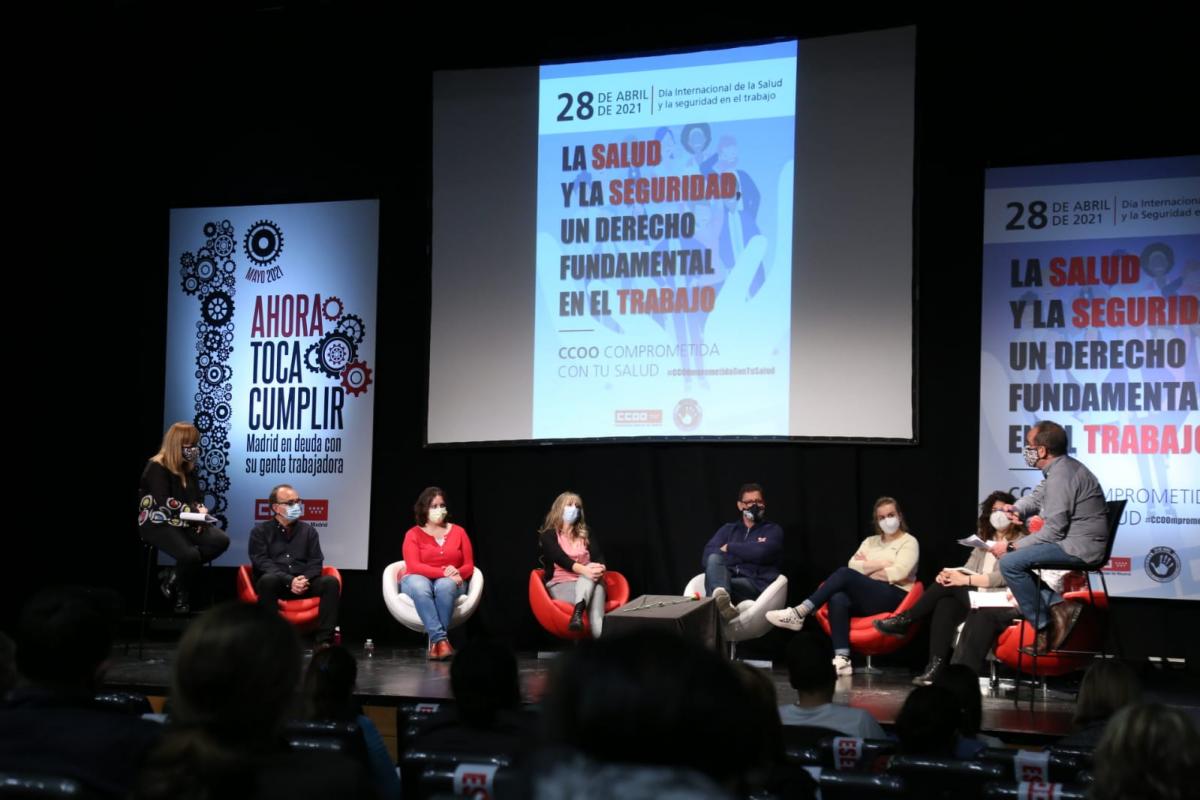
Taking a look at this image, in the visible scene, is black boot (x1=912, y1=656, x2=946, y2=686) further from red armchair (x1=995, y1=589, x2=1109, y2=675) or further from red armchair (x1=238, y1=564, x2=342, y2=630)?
red armchair (x1=238, y1=564, x2=342, y2=630)

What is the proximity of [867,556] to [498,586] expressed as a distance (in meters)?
2.49

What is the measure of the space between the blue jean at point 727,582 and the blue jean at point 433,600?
149 cm

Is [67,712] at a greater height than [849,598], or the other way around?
[67,712]

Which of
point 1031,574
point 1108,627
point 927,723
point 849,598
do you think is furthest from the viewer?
point 849,598

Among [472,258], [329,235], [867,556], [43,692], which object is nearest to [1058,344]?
[867,556]

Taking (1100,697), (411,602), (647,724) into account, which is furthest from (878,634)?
(647,724)

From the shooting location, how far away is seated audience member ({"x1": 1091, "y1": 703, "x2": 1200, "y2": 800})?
1.54 metres

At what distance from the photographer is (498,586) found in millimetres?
8328

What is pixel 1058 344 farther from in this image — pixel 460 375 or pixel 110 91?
pixel 110 91

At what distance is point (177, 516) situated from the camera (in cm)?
703

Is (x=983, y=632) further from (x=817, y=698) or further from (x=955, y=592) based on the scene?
(x=817, y=698)

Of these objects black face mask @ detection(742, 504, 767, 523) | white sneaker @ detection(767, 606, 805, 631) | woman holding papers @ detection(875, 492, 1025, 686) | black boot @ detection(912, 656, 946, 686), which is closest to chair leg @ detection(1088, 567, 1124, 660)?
woman holding papers @ detection(875, 492, 1025, 686)

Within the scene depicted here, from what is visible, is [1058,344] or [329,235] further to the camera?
[329,235]

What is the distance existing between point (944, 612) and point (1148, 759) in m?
5.22
